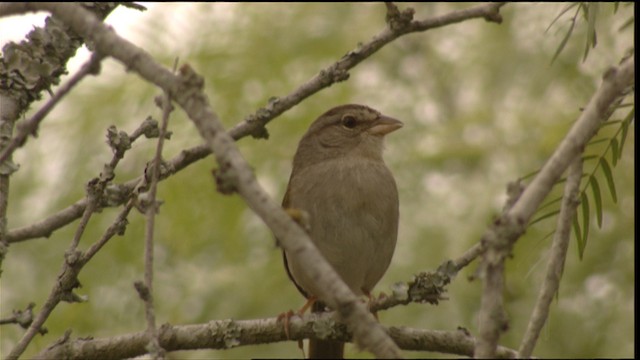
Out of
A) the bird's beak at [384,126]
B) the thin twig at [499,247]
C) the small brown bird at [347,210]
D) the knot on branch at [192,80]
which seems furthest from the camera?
the bird's beak at [384,126]

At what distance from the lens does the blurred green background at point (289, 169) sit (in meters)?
7.37

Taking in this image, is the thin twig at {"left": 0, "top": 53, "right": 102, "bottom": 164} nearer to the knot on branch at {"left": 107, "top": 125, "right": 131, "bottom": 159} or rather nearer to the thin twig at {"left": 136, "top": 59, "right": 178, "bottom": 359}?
the thin twig at {"left": 136, "top": 59, "right": 178, "bottom": 359}

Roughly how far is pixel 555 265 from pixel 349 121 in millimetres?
3539

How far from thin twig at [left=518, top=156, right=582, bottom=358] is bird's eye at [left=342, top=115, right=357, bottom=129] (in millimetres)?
3283

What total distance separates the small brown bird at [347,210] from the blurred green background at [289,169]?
4.61 ft

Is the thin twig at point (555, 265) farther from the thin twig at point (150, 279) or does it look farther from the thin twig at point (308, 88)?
the thin twig at point (308, 88)

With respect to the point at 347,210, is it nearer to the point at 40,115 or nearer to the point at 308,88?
the point at 308,88

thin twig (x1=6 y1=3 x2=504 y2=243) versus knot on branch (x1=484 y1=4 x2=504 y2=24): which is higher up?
knot on branch (x1=484 y1=4 x2=504 y2=24)

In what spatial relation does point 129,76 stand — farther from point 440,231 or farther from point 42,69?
point 42,69

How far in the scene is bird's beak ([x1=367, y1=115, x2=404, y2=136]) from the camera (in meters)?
6.31

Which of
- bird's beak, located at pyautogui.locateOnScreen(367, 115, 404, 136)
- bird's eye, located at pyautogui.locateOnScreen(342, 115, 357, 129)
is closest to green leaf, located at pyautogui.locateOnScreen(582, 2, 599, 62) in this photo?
bird's beak, located at pyautogui.locateOnScreen(367, 115, 404, 136)

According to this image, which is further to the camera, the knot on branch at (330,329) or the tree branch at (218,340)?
the knot on branch at (330,329)

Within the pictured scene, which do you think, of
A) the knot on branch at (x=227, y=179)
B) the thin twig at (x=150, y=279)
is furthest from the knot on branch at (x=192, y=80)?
the knot on branch at (x=227, y=179)

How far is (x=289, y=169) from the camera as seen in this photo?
27.1 feet
